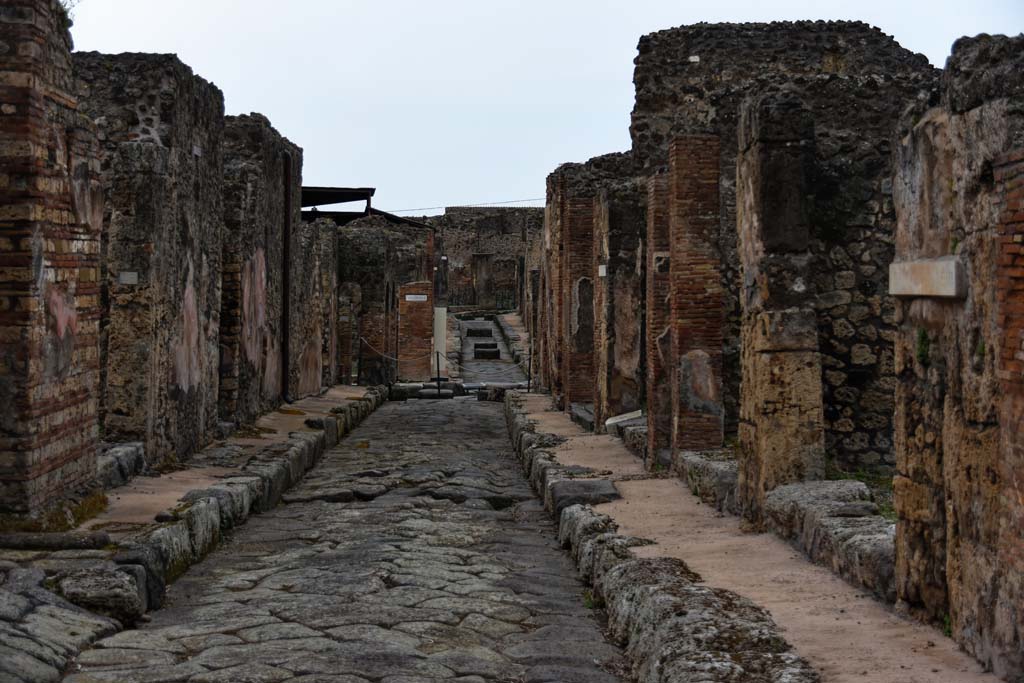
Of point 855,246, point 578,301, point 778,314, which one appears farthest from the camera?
point 578,301

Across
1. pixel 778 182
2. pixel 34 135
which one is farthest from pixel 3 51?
pixel 778 182

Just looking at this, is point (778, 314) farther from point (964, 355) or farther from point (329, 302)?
point (329, 302)

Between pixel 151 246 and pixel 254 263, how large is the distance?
4.46 metres

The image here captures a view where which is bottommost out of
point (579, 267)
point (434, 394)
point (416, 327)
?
point (434, 394)

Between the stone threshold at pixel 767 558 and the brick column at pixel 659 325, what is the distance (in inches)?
15.7

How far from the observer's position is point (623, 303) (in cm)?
1338

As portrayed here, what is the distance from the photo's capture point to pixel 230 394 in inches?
515

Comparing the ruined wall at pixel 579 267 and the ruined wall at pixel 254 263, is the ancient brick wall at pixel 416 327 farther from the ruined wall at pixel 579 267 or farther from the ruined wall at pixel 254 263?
the ruined wall at pixel 579 267

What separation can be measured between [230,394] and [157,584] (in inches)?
272

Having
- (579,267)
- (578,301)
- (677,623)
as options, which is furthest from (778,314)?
(579,267)

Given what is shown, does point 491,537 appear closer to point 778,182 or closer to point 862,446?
point 862,446

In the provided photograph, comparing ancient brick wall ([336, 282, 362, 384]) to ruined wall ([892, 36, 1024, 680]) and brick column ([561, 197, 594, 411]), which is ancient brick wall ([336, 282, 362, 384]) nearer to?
brick column ([561, 197, 594, 411])

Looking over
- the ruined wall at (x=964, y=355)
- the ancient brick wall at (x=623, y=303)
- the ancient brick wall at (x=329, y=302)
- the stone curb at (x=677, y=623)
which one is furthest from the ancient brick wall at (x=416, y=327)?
the ruined wall at (x=964, y=355)

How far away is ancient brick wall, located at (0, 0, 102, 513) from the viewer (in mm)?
6762
